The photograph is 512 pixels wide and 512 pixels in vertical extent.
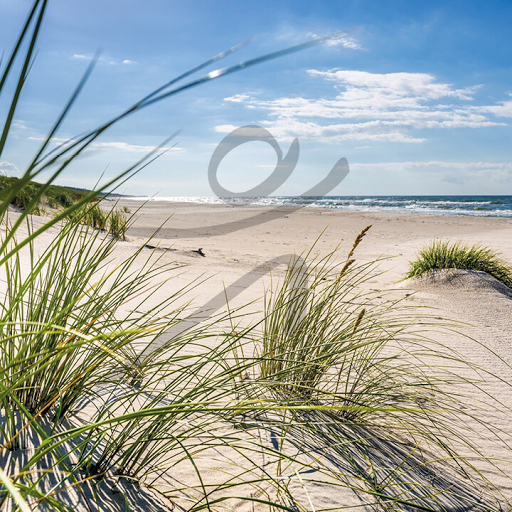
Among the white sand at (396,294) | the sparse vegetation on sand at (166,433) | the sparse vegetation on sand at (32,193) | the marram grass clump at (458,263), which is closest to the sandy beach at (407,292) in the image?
the white sand at (396,294)

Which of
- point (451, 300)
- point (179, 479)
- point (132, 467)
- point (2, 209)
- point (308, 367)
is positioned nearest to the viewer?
point (2, 209)

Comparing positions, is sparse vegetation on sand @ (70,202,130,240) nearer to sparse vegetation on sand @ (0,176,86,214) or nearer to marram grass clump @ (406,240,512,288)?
sparse vegetation on sand @ (0,176,86,214)

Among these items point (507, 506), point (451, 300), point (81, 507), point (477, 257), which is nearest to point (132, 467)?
point (81, 507)

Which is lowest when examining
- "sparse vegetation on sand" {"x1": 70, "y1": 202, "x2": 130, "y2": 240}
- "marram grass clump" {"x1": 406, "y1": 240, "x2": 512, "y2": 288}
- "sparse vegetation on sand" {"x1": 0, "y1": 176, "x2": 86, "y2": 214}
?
"marram grass clump" {"x1": 406, "y1": 240, "x2": 512, "y2": 288}

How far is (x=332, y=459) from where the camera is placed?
1.93 meters

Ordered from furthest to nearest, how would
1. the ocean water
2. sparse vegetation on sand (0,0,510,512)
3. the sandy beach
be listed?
the ocean water → the sandy beach → sparse vegetation on sand (0,0,510,512)

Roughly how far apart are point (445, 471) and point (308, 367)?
A: 2.58 feet

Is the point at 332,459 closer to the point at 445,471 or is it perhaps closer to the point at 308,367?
the point at 308,367

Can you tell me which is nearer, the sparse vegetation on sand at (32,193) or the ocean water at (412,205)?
the sparse vegetation on sand at (32,193)

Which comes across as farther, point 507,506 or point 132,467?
point 507,506

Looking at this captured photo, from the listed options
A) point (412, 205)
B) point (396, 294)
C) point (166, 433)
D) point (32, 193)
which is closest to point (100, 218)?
point (32, 193)

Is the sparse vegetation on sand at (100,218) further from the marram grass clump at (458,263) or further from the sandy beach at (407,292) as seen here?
the marram grass clump at (458,263)

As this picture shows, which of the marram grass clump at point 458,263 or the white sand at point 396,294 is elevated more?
the marram grass clump at point 458,263

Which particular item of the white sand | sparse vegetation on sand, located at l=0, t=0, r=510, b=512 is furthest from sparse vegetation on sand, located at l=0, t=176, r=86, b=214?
the white sand
